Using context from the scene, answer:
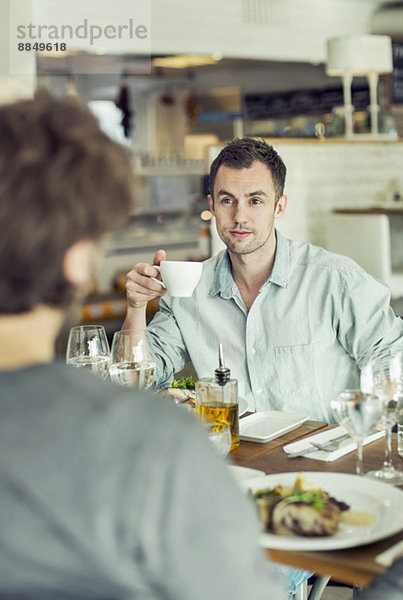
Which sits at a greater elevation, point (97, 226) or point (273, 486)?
point (97, 226)

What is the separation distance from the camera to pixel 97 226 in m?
0.86

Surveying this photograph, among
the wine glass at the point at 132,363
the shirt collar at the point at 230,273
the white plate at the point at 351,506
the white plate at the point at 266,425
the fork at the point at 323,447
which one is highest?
the shirt collar at the point at 230,273

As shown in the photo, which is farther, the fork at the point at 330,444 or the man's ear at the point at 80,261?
the fork at the point at 330,444

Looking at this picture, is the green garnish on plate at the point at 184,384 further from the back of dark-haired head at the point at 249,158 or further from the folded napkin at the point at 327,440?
the back of dark-haired head at the point at 249,158

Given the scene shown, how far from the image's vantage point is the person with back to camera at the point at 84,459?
77 cm

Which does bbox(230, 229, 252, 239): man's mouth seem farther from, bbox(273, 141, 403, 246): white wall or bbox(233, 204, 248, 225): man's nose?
bbox(273, 141, 403, 246): white wall

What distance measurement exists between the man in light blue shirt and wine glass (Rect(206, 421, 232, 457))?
Answer: 59cm

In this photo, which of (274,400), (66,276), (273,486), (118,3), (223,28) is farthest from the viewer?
(223,28)

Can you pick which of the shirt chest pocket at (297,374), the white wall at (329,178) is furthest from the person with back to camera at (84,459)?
the white wall at (329,178)

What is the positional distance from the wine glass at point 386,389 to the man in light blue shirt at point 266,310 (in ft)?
2.08

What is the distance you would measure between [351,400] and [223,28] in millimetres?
5580

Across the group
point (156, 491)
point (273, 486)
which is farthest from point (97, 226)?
point (273, 486)

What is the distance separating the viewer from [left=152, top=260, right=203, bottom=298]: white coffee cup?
6.32 feet

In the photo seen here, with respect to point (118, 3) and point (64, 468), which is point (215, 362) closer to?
point (64, 468)
